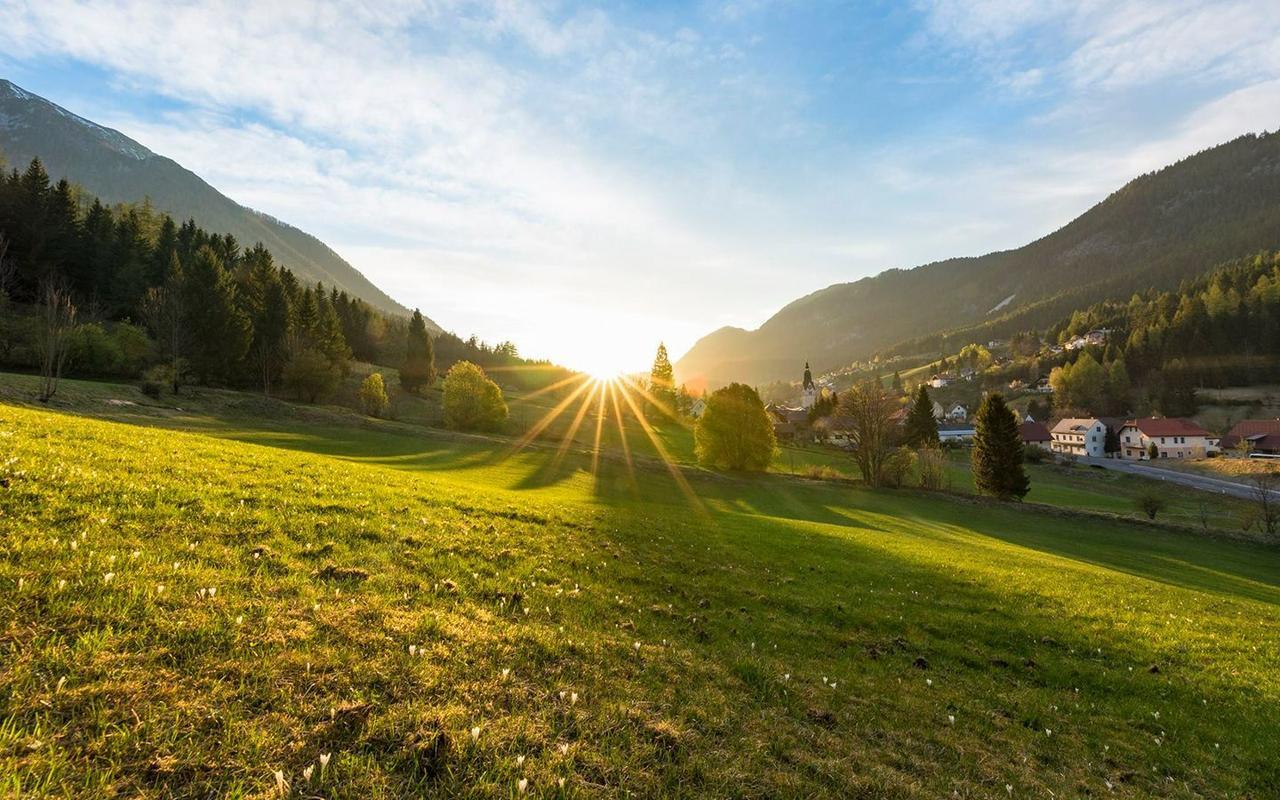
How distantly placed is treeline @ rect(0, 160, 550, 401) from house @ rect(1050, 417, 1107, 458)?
181094 millimetres

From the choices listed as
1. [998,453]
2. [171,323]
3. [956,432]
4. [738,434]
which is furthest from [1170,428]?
[171,323]

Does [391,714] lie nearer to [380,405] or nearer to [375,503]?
[375,503]

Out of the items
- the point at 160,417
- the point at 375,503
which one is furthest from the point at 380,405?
the point at 375,503

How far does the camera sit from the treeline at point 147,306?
6359cm

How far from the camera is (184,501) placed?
37.9ft

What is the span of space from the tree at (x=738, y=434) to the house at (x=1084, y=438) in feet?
390

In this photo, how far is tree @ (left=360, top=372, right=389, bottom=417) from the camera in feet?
259

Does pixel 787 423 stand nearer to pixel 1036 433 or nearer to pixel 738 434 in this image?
pixel 1036 433

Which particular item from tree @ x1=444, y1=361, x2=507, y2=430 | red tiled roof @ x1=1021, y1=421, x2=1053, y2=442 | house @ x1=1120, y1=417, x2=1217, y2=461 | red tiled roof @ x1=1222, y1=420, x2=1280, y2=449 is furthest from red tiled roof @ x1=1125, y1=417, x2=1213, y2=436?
tree @ x1=444, y1=361, x2=507, y2=430

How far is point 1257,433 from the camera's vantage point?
11544cm

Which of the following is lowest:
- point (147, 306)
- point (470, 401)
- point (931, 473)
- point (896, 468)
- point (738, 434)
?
point (931, 473)

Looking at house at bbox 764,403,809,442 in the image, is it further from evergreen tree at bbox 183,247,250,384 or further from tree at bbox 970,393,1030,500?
evergreen tree at bbox 183,247,250,384

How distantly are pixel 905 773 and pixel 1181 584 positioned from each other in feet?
105

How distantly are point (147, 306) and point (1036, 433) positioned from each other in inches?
7793
